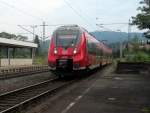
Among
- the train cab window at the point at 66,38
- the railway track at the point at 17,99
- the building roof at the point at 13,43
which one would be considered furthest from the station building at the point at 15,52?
the railway track at the point at 17,99

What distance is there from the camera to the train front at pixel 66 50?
70.4 feet

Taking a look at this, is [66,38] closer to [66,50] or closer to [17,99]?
[66,50]

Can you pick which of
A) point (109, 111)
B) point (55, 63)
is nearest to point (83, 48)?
point (55, 63)

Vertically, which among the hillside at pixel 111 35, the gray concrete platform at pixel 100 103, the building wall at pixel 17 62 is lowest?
the gray concrete platform at pixel 100 103

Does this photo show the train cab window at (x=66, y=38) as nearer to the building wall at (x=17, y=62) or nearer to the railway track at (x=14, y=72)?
the railway track at (x=14, y=72)

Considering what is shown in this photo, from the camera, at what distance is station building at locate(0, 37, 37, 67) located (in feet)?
134

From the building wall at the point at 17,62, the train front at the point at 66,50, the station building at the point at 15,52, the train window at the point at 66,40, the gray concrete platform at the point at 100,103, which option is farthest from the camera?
the building wall at the point at 17,62

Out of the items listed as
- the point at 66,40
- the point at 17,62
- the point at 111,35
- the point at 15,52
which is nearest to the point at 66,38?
the point at 66,40

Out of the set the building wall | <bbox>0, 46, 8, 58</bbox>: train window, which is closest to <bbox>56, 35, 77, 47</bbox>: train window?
<bbox>0, 46, 8, 58</bbox>: train window

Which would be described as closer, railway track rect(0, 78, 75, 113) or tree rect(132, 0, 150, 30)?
railway track rect(0, 78, 75, 113)

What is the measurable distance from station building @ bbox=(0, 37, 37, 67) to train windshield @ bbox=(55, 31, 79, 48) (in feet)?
54.5

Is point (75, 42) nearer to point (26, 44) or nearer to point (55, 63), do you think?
point (55, 63)

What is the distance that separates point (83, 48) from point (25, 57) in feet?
92.2

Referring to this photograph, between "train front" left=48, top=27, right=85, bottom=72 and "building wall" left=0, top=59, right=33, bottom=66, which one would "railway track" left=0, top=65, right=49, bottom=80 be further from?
"building wall" left=0, top=59, right=33, bottom=66
